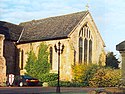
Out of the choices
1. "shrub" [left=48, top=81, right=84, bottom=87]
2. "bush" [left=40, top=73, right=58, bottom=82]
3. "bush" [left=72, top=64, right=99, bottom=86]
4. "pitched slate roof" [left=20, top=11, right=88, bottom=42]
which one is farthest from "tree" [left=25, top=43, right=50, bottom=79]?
"shrub" [left=48, top=81, right=84, bottom=87]

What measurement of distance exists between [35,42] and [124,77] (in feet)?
141

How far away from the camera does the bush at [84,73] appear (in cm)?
4784

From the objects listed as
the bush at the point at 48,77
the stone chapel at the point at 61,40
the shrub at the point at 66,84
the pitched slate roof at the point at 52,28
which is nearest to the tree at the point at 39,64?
the stone chapel at the point at 61,40

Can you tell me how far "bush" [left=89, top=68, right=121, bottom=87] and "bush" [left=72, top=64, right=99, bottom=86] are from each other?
1.24 metres

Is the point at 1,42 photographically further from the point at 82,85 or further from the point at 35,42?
the point at 82,85

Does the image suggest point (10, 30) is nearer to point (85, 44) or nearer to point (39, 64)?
point (39, 64)

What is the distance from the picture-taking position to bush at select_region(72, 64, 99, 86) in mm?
47844

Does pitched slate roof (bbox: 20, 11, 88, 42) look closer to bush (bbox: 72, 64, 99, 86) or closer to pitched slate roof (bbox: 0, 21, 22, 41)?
pitched slate roof (bbox: 0, 21, 22, 41)

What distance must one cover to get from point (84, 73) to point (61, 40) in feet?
20.9

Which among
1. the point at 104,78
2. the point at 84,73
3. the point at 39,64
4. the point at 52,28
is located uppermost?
the point at 52,28

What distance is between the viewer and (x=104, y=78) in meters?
46.3

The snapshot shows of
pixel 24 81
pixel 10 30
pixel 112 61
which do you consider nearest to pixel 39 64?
pixel 10 30

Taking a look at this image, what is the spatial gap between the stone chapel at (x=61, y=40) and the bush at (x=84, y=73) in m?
1.26

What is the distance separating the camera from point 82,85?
45750 mm
